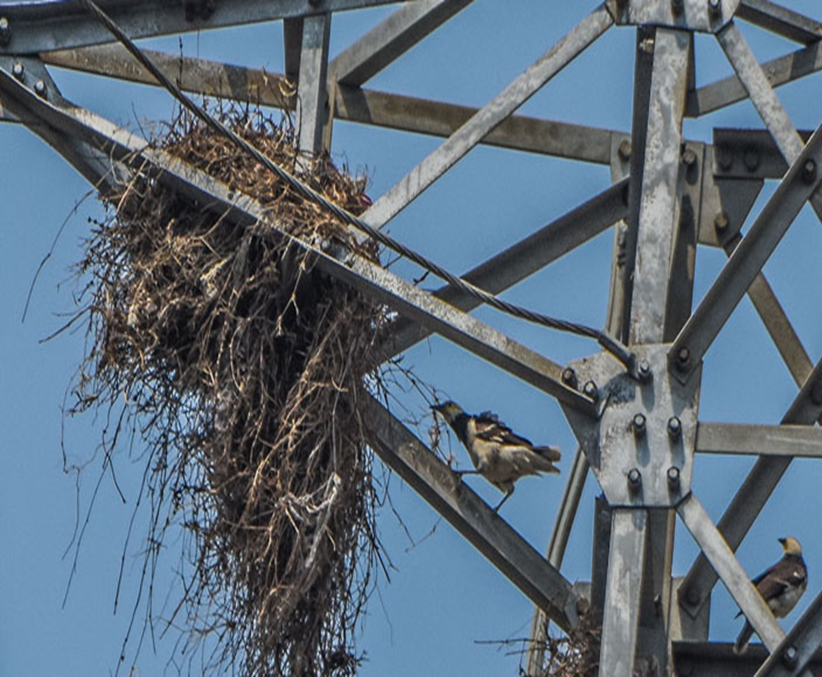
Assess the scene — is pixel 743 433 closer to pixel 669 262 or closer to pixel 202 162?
pixel 669 262

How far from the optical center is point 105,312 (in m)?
8.56

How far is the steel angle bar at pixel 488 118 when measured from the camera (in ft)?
27.6

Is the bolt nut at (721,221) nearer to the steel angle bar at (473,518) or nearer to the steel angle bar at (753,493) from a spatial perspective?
the steel angle bar at (753,493)

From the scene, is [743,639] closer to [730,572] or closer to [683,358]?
[730,572]

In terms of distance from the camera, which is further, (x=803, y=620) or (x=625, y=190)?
(x=625, y=190)

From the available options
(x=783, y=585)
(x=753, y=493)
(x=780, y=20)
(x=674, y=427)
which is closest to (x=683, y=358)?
(x=674, y=427)

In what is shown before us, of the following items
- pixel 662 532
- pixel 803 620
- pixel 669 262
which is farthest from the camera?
pixel 662 532

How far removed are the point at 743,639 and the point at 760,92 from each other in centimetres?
188

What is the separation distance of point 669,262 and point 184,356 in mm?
1739

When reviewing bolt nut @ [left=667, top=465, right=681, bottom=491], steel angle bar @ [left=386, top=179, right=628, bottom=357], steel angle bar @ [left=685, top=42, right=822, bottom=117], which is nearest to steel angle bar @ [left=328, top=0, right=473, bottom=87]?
steel angle bar @ [left=386, top=179, right=628, bottom=357]

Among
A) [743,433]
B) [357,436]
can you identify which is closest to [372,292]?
[357,436]

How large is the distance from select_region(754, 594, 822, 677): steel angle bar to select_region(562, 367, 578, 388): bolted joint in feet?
→ 3.63

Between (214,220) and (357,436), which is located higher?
(214,220)

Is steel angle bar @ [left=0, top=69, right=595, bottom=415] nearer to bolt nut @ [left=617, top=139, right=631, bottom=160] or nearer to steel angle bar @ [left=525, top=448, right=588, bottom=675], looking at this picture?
steel angle bar @ [left=525, top=448, right=588, bottom=675]
